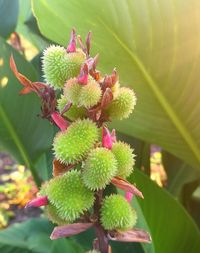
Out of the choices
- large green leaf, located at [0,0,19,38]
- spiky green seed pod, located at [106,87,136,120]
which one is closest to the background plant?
large green leaf, located at [0,0,19,38]

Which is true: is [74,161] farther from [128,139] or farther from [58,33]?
[128,139]

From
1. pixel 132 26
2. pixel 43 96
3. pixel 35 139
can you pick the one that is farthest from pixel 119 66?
pixel 43 96

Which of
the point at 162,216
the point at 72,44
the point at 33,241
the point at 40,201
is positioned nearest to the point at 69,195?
the point at 40,201

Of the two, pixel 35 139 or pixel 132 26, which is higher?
pixel 132 26

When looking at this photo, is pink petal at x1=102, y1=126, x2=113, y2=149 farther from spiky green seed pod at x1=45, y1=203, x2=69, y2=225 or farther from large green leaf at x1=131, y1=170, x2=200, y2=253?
large green leaf at x1=131, y1=170, x2=200, y2=253

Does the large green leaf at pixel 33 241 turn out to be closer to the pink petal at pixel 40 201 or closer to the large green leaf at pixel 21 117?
the large green leaf at pixel 21 117

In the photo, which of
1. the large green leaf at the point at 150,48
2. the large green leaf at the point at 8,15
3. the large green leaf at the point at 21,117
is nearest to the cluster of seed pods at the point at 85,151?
the large green leaf at the point at 150,48

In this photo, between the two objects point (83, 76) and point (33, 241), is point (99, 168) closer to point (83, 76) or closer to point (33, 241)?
point (83, 76)
